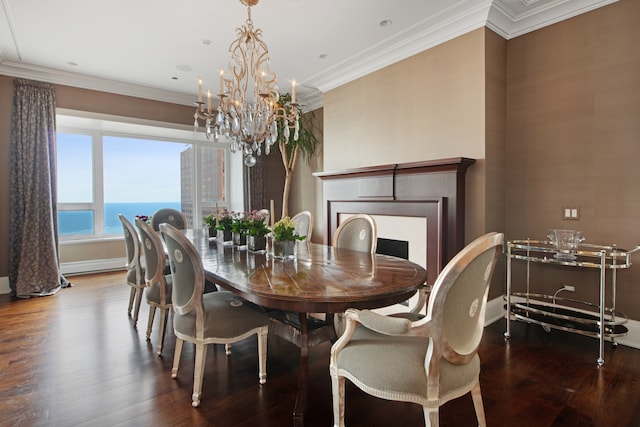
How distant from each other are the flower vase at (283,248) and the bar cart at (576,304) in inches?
73.9

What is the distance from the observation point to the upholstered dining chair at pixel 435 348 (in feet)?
4.11

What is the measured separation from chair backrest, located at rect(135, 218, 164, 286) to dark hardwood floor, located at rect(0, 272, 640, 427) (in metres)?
0.58

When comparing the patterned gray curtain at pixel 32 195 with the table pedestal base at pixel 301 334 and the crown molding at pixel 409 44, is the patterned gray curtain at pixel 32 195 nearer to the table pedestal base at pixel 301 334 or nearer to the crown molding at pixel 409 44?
the crown molding at pixel 409 44

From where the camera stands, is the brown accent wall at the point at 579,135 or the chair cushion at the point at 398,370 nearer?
the chair cushion at the point at 398,370

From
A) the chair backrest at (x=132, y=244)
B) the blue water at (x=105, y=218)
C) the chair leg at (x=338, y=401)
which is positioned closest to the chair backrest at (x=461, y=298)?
the chair leg at (x=338, y=401)

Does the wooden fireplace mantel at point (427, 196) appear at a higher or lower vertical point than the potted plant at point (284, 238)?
higher

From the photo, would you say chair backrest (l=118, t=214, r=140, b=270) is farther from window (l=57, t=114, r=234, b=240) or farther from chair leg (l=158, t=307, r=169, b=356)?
window (l=57, t=114, r=234, b=240)

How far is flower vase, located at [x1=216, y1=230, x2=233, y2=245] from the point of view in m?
3.00

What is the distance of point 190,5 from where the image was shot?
2.94 metres

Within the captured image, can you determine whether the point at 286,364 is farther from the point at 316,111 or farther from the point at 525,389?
the point at 316,111

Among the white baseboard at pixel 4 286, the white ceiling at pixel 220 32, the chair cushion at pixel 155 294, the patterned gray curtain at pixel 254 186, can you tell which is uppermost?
the white ceiling at pixel 220 32

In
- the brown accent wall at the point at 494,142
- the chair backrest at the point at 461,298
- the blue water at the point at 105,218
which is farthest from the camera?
the blue water at the point at 105,218

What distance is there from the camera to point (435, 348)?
1.26 m

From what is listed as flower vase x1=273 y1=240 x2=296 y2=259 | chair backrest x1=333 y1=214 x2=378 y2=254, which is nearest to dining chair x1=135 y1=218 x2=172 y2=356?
flower vase x1=273 y1=240 x2=296 y2=259
